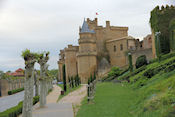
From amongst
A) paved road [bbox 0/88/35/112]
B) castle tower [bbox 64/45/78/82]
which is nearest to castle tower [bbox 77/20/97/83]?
castle tower [bbox 64/45/78/82]

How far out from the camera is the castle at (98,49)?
39094mm

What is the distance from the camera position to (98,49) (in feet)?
140

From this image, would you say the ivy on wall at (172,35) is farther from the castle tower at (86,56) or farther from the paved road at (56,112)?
the castle tower at (86,56)

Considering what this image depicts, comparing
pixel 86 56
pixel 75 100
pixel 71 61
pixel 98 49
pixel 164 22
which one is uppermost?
pixel 164 22

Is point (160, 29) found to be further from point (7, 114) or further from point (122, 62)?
point (7, 114)

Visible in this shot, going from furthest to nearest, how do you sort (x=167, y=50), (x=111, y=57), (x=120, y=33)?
1. (x=120, y=33)
2. (x=111, y=57)
3. (x=167, y=50)

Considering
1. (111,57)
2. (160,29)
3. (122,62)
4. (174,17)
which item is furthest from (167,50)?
(111,57)

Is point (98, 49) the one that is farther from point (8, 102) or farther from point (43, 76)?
point (43, 76)

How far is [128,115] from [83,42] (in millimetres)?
32412

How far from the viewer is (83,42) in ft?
129

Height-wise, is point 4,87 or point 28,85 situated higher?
point 28,85

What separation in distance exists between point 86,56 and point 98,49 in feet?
15.8

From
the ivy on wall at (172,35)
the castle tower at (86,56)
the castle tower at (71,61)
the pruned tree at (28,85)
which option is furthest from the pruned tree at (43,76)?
the castle tower at (71,61)

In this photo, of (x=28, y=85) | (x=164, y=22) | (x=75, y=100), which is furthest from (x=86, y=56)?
(x=28, y=85)
